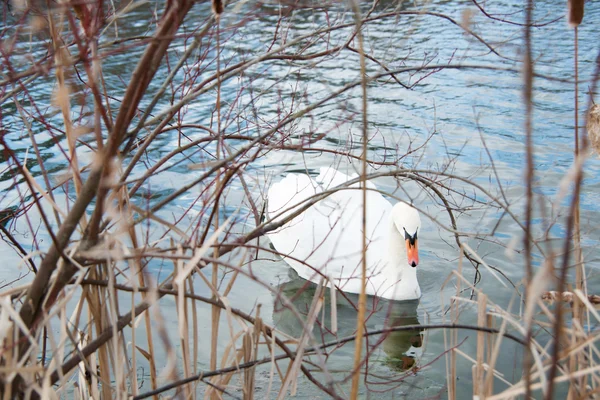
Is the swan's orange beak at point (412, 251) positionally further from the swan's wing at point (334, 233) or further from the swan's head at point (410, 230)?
the swan's wing at point (334, 233)

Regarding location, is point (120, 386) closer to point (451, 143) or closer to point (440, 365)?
point (440, 365)

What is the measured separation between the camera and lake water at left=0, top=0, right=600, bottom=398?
3.48 metres

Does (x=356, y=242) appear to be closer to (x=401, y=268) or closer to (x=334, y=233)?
(x=334, y=233)

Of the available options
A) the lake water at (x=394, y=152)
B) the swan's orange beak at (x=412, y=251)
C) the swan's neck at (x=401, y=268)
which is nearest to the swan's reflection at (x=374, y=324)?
the lake water at (x=394, y=152)

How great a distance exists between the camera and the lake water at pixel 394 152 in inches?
137

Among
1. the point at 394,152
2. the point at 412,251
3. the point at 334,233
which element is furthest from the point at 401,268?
the point at 394,152

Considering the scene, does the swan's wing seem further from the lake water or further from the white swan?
the lake water

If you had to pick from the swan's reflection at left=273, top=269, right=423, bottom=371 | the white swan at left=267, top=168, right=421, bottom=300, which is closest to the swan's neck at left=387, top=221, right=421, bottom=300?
the white swan at left=267, top=168, right=421, bottom=300

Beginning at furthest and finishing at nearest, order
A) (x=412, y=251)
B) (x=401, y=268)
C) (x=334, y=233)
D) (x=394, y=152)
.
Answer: (x=394, y=152) < (x=334, y=233) < (x=401, y=268) < (x=412, y=251)

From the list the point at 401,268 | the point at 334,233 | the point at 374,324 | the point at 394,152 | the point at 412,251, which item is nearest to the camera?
the point at 374,324

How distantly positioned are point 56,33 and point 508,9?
32.1ft

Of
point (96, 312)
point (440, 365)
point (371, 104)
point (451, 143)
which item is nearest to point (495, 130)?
point (451, 143)

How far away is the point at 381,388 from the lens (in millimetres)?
3621

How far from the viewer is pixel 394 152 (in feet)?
22.2
